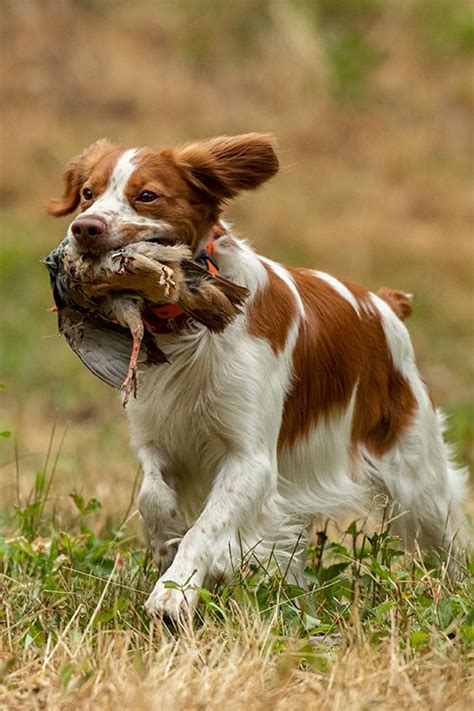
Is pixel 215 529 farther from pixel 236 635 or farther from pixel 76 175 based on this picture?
pixel 76 175

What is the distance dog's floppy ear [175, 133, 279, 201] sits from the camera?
434cm

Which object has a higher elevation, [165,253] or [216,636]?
[165,253]

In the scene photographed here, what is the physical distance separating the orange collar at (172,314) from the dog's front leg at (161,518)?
493mm

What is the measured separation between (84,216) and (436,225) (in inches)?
438

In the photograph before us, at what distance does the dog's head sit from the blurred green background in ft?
19.9

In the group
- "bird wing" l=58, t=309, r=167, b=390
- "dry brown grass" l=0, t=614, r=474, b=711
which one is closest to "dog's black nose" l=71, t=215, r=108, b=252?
"bird wing" l=58, t=309, r=167, b=390

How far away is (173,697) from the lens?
322cm

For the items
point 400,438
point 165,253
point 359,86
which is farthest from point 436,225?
point 165,253

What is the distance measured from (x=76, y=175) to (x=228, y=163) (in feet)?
1.81

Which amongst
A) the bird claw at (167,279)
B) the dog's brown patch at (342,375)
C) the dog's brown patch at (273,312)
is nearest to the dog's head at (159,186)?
the bird claw at (167,279)

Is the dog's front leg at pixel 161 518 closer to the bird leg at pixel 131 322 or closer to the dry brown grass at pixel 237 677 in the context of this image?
the bird leg at pixel 131 322

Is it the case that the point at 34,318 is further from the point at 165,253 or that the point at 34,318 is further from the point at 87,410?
the point at 165,253

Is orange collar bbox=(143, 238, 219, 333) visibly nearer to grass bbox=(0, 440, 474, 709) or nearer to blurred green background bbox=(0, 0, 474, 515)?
grass bbox=(0, 440, 474, 709)

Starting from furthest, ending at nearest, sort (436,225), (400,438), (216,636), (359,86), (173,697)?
(359,86) < (436,225) < (400,438) < (216,636) < (173,697)
